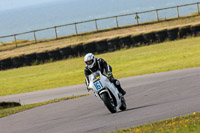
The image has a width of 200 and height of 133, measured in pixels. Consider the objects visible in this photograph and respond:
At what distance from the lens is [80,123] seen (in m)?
10.1

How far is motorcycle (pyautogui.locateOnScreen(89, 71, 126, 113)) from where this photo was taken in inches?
415

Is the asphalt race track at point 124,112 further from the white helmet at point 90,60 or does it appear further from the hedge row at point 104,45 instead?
the hedge row at point 104,45

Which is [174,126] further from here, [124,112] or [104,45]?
[104,45]

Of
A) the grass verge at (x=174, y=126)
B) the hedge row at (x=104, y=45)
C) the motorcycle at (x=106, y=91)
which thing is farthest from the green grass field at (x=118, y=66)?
the grass verge at (x=174, y=126)

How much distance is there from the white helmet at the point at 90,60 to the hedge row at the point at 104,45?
1946cm

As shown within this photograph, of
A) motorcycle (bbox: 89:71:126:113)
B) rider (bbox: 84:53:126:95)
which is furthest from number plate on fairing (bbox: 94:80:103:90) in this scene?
rider (bbox: 84:53:126:95)

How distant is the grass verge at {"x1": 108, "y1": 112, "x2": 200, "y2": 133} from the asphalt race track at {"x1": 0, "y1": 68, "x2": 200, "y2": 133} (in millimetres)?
628

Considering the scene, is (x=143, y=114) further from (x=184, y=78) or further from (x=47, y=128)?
(x=184, y=78)

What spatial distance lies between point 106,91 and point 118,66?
46.2ft

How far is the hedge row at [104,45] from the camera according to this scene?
97.8ft

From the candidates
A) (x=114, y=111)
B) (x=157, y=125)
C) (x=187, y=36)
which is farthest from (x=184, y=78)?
(x=187, y=36)

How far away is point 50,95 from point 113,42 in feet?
44.3

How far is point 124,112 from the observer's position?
35.4 feet

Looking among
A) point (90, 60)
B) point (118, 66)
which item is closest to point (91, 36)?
point (118, 66)
